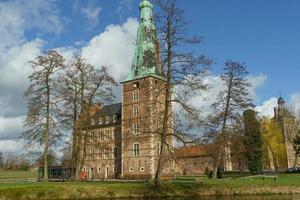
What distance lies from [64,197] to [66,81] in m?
14.7

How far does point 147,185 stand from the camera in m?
28.3

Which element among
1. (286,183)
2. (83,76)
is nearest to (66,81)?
(83,76)

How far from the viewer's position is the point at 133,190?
90.4 feet

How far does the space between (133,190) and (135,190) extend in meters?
0.16

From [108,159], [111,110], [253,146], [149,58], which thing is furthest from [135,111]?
[149,58]

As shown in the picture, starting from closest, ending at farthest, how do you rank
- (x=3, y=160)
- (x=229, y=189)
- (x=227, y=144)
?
(x=229, y=189) < (x=227, y=144) < (x=3, y=160)

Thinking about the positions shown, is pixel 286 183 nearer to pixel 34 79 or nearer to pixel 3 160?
pixel 34 79

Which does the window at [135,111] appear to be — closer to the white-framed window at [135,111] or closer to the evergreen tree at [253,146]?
the white-framed window at [135,111]

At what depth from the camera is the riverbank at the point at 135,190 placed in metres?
25.3

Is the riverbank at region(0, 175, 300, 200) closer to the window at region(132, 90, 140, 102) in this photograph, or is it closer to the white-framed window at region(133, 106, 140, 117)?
the white-framed window at region(133, 106, 140, 117)

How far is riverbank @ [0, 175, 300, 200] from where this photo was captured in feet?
83.1

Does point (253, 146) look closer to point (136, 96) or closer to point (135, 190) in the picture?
point (136, 96)

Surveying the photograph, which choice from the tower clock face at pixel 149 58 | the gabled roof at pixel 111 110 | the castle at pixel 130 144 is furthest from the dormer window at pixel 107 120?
the tower clock face at pixel 149 58

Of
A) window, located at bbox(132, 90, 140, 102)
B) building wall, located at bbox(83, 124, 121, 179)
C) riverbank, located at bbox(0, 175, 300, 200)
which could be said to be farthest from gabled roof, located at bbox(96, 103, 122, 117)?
riverbank, located at bbox(0, 175, 300, 200)
